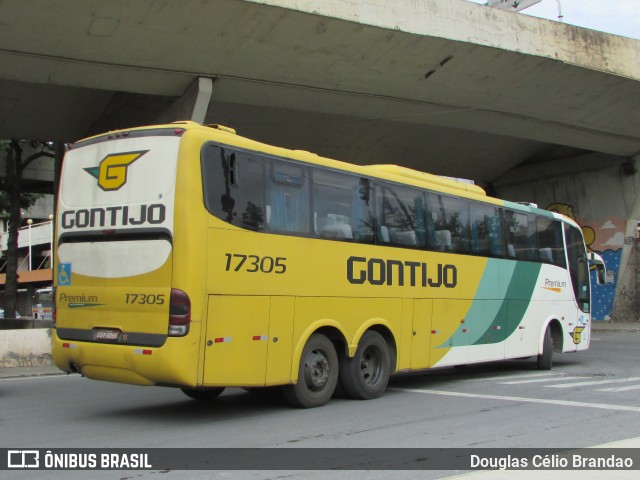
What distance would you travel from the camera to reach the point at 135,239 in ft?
26.3

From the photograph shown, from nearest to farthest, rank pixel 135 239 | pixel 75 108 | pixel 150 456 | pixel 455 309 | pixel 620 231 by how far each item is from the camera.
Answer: pixel 150 456 → pixel 135 239 → pixel 455 309 → pixel 75 108 → pixel 620 231

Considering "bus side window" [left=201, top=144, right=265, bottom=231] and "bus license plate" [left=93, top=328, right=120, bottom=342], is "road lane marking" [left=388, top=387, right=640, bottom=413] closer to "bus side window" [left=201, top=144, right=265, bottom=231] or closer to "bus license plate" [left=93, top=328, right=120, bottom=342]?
"bus side window" [left=201, top=144, right=265, bottom=231]

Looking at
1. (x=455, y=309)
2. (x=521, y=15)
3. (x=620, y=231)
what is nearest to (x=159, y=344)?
(x=455, y=309)

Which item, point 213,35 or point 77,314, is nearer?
point 77,314

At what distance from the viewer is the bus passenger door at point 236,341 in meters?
7.82

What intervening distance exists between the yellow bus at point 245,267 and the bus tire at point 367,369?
0.02 metres

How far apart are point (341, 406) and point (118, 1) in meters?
9.80

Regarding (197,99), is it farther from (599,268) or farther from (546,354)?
(599,268)

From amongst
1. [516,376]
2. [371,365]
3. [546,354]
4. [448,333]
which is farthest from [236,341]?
[546,354]

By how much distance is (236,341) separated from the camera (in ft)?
26.5

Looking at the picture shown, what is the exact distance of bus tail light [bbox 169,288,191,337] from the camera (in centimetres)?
757

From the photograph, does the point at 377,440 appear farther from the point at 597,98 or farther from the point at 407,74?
the point at 597,98

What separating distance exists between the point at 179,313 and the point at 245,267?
3.45ft

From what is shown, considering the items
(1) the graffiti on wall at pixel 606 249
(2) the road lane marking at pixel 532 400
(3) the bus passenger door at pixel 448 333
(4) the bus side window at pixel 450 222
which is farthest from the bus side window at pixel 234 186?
(1) the graffiti on wall at pixel 606 249
